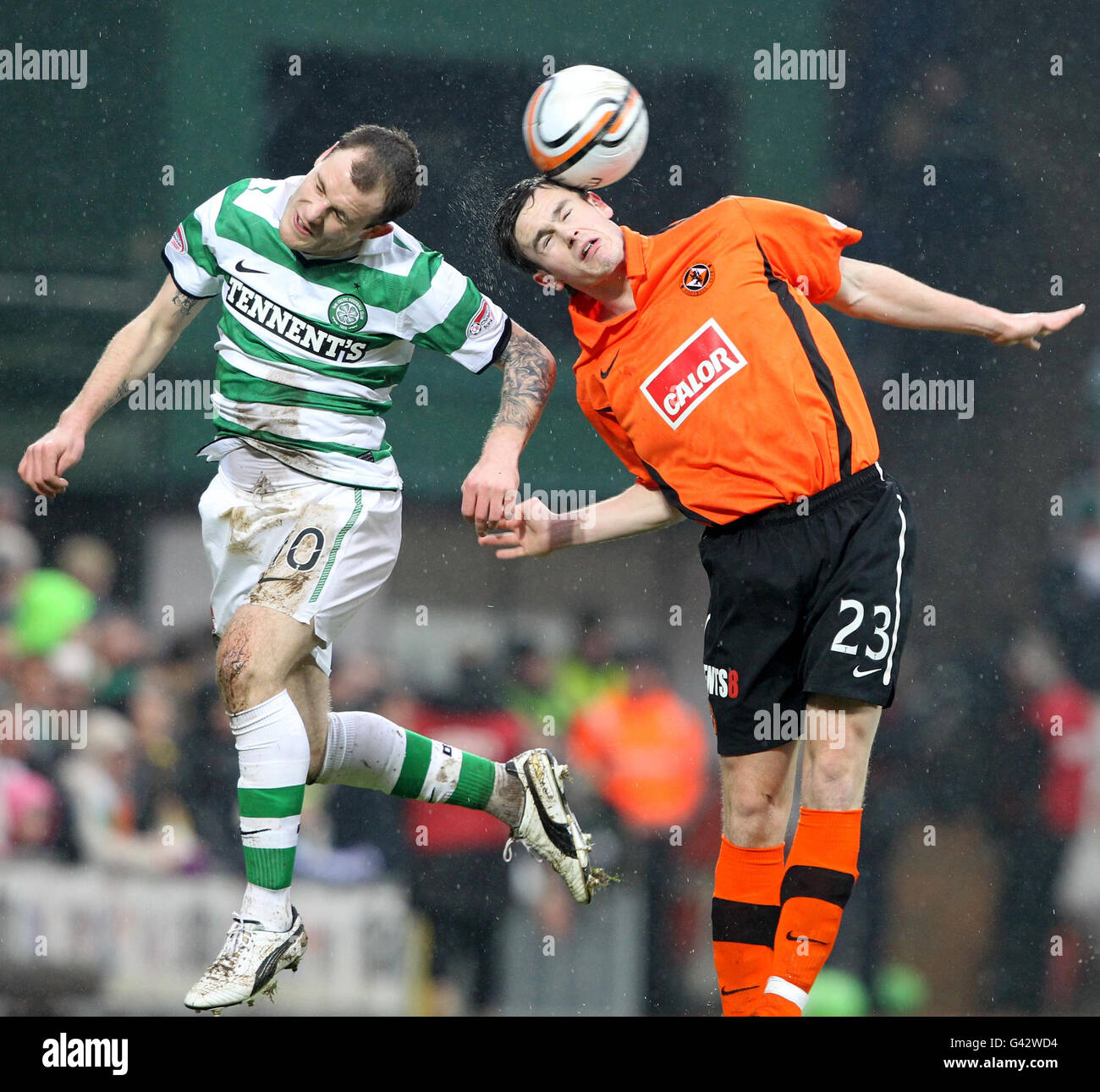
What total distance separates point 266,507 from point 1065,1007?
426 centimetres

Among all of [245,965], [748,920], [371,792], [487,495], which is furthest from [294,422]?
[371,792]

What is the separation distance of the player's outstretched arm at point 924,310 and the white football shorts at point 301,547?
1.23 metres

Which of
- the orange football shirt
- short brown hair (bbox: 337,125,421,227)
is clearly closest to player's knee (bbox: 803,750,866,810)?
the orange football shirt

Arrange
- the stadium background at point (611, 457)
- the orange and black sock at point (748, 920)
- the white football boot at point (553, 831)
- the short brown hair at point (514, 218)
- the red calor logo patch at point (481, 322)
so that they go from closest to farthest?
1. the short brown hair at point (514, 218)
2. the orange and black sock at point (748, 920)
3. the red calor logo patch at point (481, 322)
4. the white football boot at point (553, 831)
5. the stadium background at point (611, 457)

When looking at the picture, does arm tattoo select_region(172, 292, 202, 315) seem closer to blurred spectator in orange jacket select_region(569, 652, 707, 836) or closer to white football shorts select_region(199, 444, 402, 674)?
white football shorts select_region(199, 444, 402, 674)

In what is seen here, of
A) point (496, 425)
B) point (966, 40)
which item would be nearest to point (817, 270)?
point (496, 425)

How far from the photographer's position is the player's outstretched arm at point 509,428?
3033 mm

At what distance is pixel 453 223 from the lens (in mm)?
5453

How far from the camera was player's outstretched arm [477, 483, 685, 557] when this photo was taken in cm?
334

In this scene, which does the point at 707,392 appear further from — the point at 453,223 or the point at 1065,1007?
the point at 1065,1007

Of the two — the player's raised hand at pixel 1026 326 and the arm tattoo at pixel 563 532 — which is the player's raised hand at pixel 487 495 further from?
the player's raised hand at pixel 1026 326

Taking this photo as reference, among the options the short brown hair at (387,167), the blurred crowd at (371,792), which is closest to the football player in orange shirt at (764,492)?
the short brown hair at (387,167)

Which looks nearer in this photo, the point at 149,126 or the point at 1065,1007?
the point at 1065,1007

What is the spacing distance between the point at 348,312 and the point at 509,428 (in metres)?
0.49
